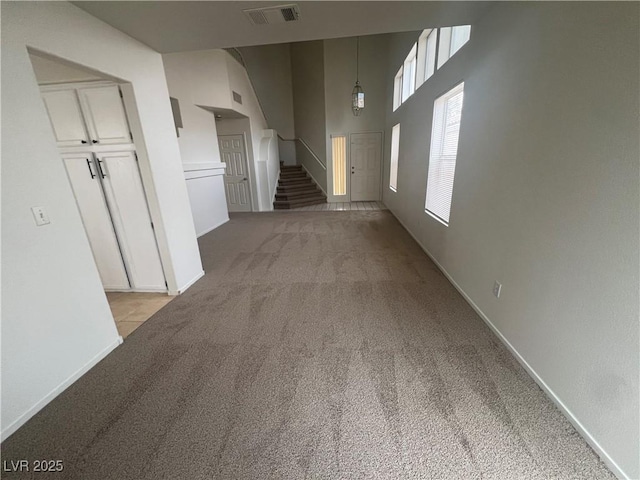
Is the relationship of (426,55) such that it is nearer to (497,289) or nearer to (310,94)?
(497,289)

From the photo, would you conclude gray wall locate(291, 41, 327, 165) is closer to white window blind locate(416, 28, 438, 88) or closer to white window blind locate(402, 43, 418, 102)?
white window blind locate(402, 43, 418, 102)

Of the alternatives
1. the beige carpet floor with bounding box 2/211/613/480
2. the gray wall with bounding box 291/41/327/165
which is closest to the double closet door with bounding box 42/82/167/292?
the beige carpet floor with bounding box 2/211/613/480

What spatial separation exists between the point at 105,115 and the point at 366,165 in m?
6.36

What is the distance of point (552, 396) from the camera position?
141 cm

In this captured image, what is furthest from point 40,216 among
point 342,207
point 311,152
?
point 311,152

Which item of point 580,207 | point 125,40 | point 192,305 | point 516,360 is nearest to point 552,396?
point 516,360

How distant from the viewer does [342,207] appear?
7.03m

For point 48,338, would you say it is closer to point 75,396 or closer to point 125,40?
point 75,396

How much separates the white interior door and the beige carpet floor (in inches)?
220

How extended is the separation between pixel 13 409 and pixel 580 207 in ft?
10.5

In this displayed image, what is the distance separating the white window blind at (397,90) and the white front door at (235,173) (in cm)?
380

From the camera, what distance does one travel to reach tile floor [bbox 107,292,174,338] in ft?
7.46

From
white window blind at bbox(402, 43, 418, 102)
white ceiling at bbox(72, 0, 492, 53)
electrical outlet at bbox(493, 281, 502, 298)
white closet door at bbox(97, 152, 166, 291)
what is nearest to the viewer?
white ceiling at bbox(72, 0, 492, 53)

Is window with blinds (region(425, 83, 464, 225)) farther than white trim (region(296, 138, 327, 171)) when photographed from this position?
No
